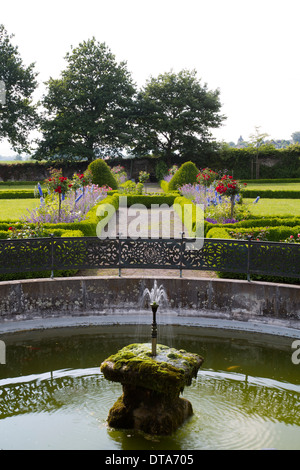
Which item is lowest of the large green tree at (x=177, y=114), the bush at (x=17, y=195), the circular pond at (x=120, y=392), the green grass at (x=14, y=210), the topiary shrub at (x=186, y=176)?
the circular pond at (x=120, y=392)

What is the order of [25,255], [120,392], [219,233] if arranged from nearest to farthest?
1. [120,392]
2. [25,255]
3. [219,233]

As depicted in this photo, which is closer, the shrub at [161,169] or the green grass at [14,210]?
the green grass at [14,210]

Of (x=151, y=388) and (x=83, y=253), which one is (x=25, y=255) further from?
(x=151, y=388)

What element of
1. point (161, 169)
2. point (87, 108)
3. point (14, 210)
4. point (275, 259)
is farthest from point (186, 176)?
point (87, 108)

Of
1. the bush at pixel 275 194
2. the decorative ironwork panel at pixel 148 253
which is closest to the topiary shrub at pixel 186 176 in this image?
the bush at pixel 275 194

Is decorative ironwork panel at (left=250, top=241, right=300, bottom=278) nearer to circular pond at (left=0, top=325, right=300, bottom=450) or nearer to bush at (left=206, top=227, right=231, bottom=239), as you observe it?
circular pond at (left=0, top=325, right=300, bottom=450)

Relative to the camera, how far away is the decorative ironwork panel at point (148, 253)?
816 centimetres

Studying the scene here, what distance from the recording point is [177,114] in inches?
1684

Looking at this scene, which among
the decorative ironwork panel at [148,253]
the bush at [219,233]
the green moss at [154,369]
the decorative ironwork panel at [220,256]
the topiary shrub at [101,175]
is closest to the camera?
the green moss at [154,369]

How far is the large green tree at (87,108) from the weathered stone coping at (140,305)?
33.1 meters

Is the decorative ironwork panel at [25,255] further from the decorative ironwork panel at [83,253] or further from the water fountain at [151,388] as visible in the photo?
the water fountain at [151,388]

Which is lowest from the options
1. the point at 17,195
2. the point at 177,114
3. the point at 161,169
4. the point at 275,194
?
the point at 17,195

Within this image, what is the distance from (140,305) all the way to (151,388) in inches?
141
